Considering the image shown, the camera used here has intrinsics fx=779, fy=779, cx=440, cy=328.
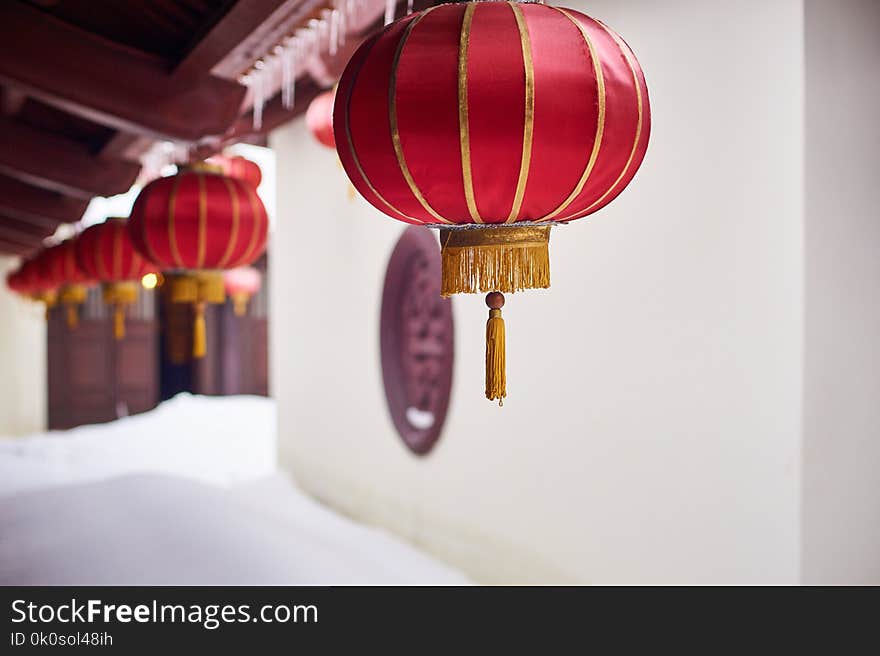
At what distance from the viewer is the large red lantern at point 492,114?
104cm

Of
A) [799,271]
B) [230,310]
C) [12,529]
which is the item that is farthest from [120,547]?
[230,310]

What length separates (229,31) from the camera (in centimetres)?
223

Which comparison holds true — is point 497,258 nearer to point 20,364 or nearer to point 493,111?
point 493,111

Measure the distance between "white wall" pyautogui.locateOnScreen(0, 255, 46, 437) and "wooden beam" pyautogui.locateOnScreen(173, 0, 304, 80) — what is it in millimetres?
7068

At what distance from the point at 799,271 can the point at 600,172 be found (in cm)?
103

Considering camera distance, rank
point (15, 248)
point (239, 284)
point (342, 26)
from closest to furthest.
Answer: point (342, 26)
point (239, 284)
point (15, 248)

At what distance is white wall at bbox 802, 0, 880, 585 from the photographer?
6.34ft

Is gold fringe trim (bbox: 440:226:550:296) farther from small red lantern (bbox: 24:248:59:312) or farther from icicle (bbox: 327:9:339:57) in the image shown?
small red lantern (bbox: 24:248:59:312)

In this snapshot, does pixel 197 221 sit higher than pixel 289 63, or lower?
lower

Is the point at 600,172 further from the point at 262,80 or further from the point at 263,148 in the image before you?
the point at 263,148

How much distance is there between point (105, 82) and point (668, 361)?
6.59ft

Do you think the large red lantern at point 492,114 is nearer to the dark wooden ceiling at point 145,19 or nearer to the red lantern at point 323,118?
the dark wooden ceiling at point 145,19

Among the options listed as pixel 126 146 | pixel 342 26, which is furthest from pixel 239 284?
pixel 342 26

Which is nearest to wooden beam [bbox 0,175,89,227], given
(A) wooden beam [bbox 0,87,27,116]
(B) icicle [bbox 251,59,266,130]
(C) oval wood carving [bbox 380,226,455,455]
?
(A) wooden beam [bbox 0,87,27,116]
